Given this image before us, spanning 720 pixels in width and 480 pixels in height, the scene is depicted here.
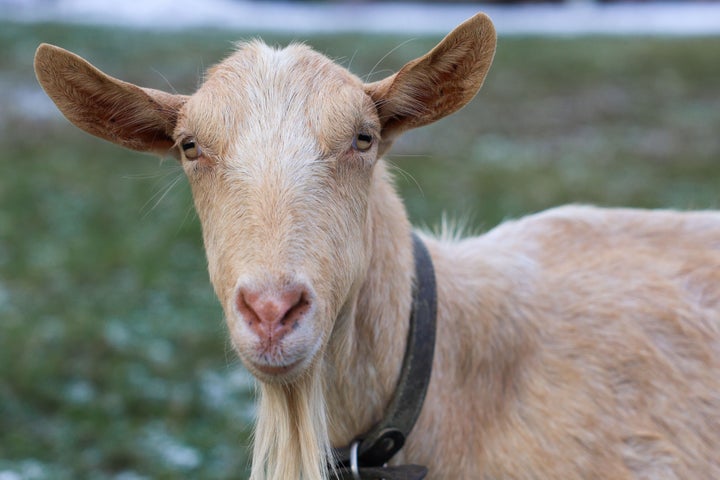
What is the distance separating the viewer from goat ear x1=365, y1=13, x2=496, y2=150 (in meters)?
2.71

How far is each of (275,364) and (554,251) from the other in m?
1.50

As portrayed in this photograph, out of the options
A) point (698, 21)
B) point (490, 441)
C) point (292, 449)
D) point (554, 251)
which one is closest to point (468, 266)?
point (554, 251)

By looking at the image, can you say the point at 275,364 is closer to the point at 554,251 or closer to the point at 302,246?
the point at 302,246

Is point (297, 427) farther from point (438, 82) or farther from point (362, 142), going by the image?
point (438, 82)

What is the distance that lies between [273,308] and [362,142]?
68 cm

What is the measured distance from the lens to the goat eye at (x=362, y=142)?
271 centimetres

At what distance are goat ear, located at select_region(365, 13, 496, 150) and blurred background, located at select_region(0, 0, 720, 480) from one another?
0.52 meters

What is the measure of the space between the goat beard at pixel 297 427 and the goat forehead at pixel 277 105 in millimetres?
700

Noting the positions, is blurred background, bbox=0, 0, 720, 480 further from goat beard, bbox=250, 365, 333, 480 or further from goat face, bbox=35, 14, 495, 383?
goat beard, bbox=250, 365, 333, 480

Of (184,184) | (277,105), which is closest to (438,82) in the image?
(277,105)

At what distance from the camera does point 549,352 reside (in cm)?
314

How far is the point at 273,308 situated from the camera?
2299 mm

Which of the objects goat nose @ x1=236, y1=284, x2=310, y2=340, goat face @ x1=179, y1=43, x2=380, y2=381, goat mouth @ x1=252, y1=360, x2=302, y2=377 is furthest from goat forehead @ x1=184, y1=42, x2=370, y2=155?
goat mouth @ x1=252, y1=360, x2=302, y2=377

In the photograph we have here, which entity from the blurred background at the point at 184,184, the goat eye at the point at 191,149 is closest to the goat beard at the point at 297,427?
the blurred background at the point at 184,184
